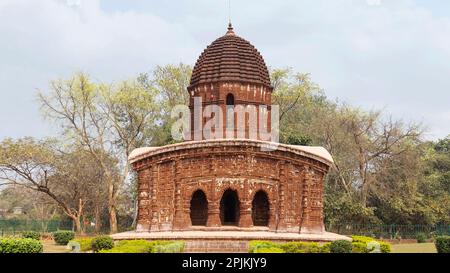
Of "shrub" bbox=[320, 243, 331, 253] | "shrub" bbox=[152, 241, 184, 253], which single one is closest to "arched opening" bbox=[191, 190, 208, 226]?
"shrub" bbox=[152, 241, 184, 253]

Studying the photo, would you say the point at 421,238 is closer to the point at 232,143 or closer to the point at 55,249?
the point at 232,143

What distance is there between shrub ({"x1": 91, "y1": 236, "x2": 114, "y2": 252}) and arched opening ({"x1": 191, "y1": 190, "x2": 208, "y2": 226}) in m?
4.10

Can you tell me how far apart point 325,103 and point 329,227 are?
1773cm

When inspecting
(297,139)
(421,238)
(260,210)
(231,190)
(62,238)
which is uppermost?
(297,139)

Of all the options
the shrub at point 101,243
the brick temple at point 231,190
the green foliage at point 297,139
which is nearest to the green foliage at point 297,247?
the brick temple at point 231,190

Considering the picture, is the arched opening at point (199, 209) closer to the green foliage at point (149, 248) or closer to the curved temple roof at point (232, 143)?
the curved temple roof at point (232, 143)

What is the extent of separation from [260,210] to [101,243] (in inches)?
242

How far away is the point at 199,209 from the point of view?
2112 cm

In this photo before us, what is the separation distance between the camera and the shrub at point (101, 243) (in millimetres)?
17625

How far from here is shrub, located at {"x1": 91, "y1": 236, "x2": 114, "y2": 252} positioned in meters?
17.6

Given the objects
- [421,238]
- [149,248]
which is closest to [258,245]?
[149,248]

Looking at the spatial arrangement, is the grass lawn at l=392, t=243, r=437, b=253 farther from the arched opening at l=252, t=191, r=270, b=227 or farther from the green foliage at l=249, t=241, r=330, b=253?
the green foliage at l=249, t=241, r=330, b=253

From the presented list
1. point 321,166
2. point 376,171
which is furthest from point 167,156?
point 376,171
